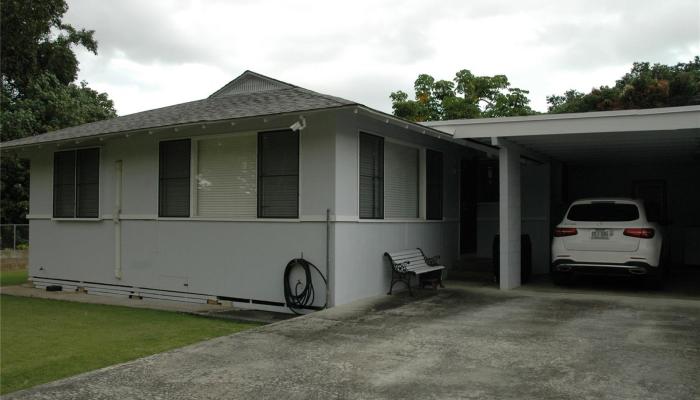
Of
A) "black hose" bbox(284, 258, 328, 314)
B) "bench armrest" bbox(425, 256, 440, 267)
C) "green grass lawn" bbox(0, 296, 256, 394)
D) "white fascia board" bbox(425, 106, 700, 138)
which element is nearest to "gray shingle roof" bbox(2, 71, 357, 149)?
"black hose" bbox(284, 258, 328, 314)

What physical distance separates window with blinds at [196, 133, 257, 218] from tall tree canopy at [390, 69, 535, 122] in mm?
20277

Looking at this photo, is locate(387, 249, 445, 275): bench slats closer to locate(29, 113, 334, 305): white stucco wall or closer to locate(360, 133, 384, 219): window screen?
locate(360, 133, 384, 219): window screen

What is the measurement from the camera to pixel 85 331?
7.70m

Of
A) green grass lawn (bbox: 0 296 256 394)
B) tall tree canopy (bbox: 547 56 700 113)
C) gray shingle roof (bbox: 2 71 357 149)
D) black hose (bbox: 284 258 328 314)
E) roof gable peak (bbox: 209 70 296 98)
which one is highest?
tall tree canopy (bbox: 547 56 700 113)

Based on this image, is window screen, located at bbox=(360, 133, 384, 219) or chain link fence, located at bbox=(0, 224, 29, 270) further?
chain link fence, located at bbox=(0, 224, 29, 270)

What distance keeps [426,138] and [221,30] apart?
6.16m

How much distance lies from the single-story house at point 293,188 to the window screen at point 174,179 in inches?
1.1

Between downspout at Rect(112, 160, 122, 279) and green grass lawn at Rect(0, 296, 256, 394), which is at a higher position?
downspout at Rect(112, 160, 122, 279)

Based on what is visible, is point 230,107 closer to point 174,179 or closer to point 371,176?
point 174,179

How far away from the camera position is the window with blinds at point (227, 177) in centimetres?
934

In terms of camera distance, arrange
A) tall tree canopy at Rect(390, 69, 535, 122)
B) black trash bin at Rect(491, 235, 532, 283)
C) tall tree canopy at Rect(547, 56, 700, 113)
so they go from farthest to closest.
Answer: tall tree canopy at Rect(390, 69, 535, 122)
tall tree canopy at Rect(547, 56, 700, 113)
black trash bin at Rect(491, 235, 532, 283)

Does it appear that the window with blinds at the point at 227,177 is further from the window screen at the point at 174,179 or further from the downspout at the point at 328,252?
the downspout at the point at 328,252

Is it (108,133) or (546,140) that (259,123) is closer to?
(108,133)

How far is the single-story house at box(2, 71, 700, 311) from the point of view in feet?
28.2
